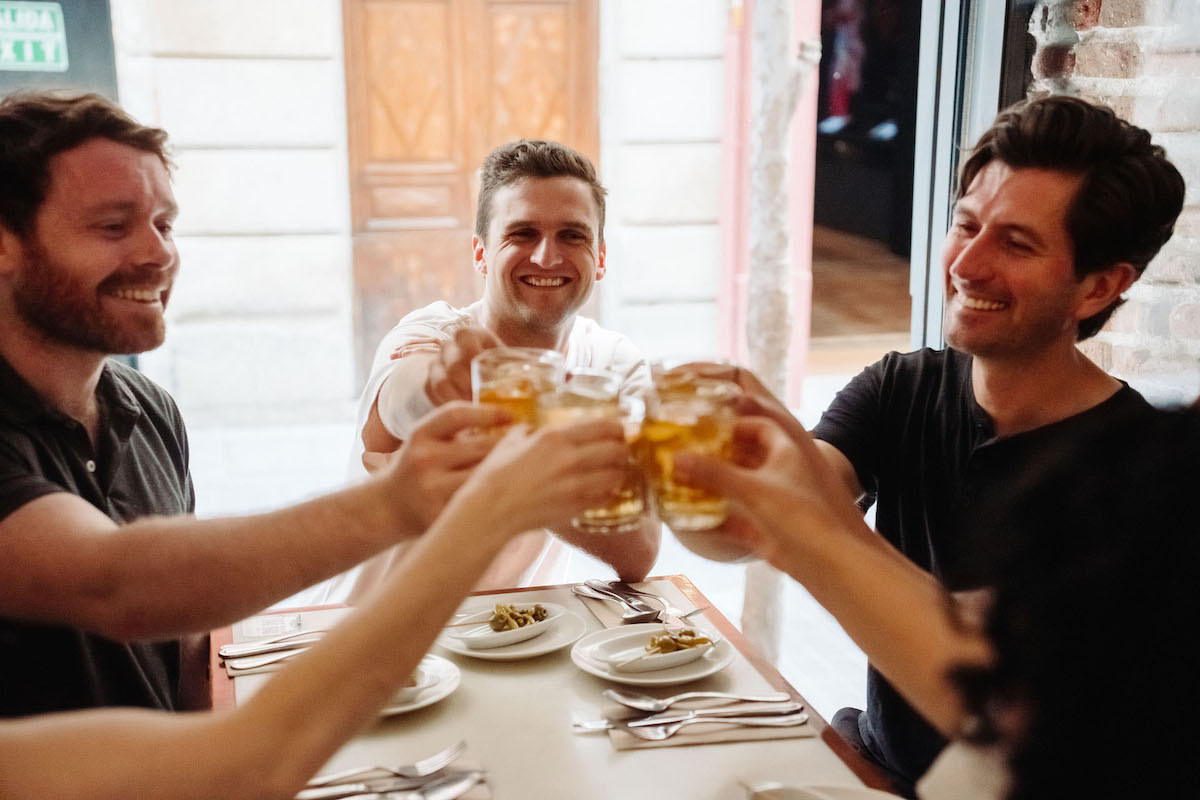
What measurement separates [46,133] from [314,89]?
3.05 m

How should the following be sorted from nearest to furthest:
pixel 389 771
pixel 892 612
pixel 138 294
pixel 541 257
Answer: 1. pixel 892 612
2. pixel 389 771
3. pixel 138 294
4. pixel 541 257

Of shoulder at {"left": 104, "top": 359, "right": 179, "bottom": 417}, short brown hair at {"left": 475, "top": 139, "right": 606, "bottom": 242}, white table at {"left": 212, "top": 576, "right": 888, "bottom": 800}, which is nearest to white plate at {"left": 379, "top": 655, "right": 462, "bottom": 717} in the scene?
white table at {"left": 212, "top": 576, "right": 888, "bottom": 800}

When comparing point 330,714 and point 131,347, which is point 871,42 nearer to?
point 131,347

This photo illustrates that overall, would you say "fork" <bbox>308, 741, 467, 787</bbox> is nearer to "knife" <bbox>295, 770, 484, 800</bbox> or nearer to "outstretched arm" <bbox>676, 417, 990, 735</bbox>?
"knife" <bbox>295, 770, 484, 800</bbox>

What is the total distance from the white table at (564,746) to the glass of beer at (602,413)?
1.12ft

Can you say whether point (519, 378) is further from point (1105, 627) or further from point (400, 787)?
point (1105, 627)

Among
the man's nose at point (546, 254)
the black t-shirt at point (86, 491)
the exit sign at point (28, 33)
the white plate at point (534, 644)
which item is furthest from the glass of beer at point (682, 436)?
the exit sign at point (28, 33)

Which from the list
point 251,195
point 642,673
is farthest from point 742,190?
point 642,673

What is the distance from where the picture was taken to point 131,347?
167 cm

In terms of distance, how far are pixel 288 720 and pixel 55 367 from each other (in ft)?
3.31

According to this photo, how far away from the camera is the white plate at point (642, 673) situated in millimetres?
1505

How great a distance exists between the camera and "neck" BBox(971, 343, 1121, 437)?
183cm

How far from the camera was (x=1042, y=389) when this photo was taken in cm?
186

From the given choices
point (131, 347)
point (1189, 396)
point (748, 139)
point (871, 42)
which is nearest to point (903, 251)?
point (871, 42)
